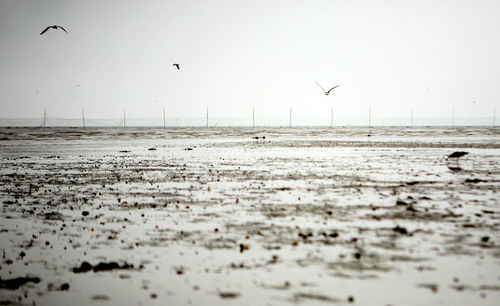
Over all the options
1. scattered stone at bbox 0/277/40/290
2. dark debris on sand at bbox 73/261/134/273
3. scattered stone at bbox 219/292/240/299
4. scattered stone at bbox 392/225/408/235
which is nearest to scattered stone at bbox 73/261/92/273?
dark debris on sand at bbox 73/261/134/273

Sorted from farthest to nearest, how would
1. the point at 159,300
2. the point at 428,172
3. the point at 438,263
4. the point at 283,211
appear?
the point at 428,172 < the point at 283,211 < the point at 438,263 < the point at 159,300

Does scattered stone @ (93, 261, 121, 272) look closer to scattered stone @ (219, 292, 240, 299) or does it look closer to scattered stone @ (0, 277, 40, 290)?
scattered stone @ (0, 277, 40, 290)

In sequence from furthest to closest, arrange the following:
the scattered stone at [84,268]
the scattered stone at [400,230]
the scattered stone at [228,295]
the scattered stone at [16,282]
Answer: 1. the scattered stone at [400,230]
2. the scattered stone at [84,268]
3. the scattered stone at [16,282]
4. the scattered stone at [228,295]

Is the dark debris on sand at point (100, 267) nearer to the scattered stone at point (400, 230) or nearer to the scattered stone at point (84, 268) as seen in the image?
the scattered stone at point (84, 268)

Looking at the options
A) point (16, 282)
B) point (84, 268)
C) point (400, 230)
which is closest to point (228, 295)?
point (84, 268)

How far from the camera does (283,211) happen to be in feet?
41.5

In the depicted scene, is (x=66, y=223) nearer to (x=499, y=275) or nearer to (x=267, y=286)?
(x=267, y=286)

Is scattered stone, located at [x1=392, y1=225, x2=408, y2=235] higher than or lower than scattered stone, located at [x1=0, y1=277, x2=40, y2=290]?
higher

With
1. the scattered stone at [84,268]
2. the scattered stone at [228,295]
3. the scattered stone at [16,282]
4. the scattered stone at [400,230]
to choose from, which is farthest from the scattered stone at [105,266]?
the scattered stone at [400,230]

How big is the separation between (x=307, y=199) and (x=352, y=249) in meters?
6.06

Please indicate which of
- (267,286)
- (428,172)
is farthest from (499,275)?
(428,172)

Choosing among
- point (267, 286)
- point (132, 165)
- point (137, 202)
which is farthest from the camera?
point (132, 165)

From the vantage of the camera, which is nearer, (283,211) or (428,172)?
(283,211)

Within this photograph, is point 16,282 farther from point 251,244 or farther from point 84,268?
point 251,244
